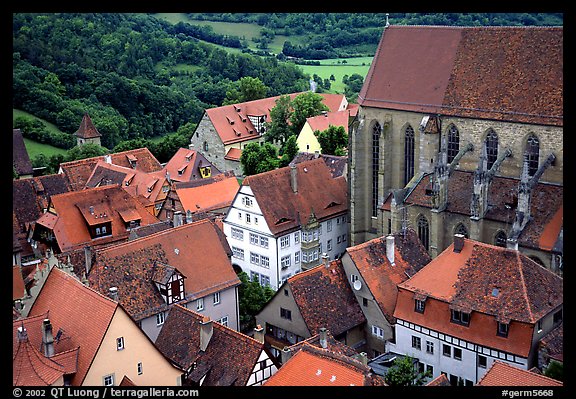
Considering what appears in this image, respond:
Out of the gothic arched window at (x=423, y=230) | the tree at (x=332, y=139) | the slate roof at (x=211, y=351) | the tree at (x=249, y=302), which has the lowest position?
the tree at (x=249, y=302)

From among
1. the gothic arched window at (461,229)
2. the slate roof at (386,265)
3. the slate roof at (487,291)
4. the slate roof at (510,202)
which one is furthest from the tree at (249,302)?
the gothic arched window at (461,229)

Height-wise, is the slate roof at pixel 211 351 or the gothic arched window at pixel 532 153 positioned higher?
the gothic arched window at pixel 532 153

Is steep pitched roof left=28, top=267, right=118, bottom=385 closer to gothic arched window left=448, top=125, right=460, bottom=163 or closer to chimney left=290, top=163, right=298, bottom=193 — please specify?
chimney left=290, top=163, right=298, bottom=193

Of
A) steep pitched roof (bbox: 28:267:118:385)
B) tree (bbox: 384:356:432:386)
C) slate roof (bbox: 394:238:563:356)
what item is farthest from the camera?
slate roof (bbox: 394:238:563:356)

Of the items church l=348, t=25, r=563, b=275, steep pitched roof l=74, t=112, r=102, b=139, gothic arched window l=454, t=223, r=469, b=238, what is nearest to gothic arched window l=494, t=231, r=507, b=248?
church l=348, t=25, r=563, b=275

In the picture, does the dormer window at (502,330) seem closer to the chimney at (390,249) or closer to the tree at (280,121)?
the chimney at (390,249)

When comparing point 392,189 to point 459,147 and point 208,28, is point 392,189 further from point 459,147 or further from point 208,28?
point 208,28

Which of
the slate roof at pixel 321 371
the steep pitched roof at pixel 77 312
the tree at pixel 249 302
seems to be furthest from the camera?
the tree at pixel 249 302
